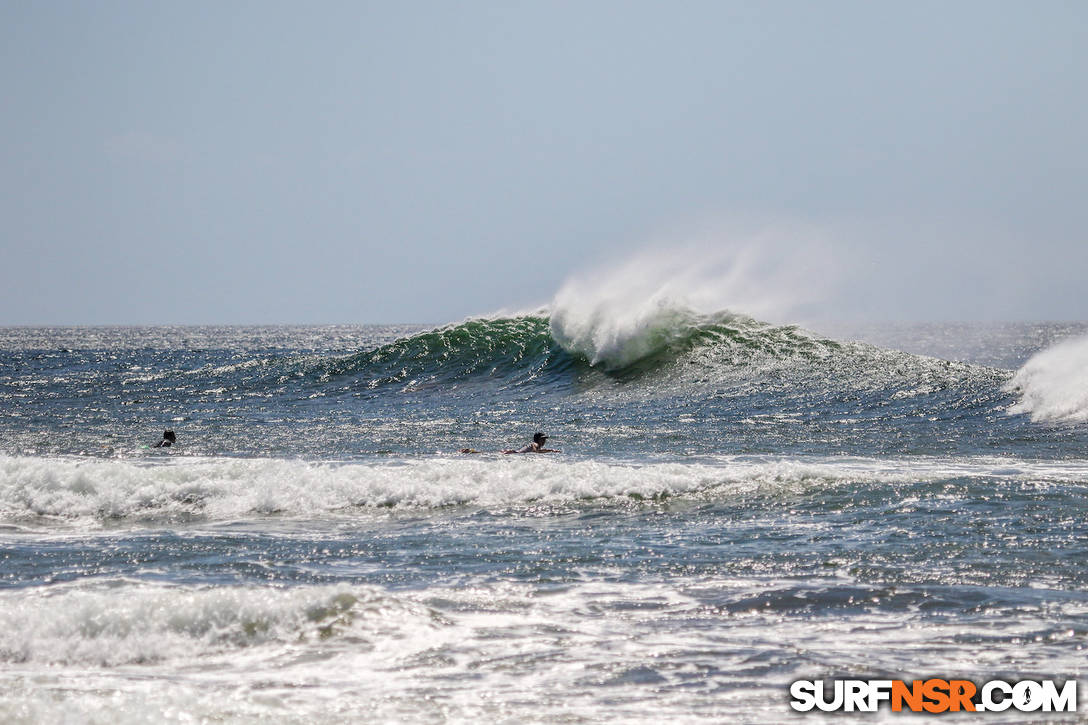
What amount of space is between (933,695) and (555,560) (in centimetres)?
408

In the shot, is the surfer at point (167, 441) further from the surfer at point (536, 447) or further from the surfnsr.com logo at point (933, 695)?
the surfnsr.com logo at point (933, 695)

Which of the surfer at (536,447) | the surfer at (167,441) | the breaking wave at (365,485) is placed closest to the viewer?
the breaking wave at (365,485)

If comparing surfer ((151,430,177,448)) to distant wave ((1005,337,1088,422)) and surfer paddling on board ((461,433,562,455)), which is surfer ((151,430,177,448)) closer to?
surfer paddling on board ((461,433,562,455))

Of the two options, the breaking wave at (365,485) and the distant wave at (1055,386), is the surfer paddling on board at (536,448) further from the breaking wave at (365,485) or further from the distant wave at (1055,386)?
the distant wave at (1055,386)

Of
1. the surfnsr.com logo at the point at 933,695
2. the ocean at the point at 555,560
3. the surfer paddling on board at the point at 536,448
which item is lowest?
the surfnsr.com logo at the point at 933,695

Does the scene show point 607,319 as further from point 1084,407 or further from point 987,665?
point 987,665

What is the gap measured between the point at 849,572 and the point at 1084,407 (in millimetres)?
12691

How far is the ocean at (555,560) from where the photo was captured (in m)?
6.35

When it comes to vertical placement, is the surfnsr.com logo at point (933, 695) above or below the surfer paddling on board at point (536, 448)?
below

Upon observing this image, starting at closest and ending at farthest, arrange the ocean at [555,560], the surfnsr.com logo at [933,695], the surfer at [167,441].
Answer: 1. the surfnsr.com logo at [933,695]
2. the ocean at [555,560]
3. the surfer at [167,441]

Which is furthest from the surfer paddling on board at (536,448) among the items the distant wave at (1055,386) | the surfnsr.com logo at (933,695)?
the surfnsr.com logo at (933,695)

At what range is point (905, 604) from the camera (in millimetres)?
7805

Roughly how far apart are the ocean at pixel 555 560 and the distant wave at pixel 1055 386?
0.31 ft

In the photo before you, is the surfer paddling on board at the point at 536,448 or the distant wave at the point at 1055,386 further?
the distant wave at the point at 1055,386
